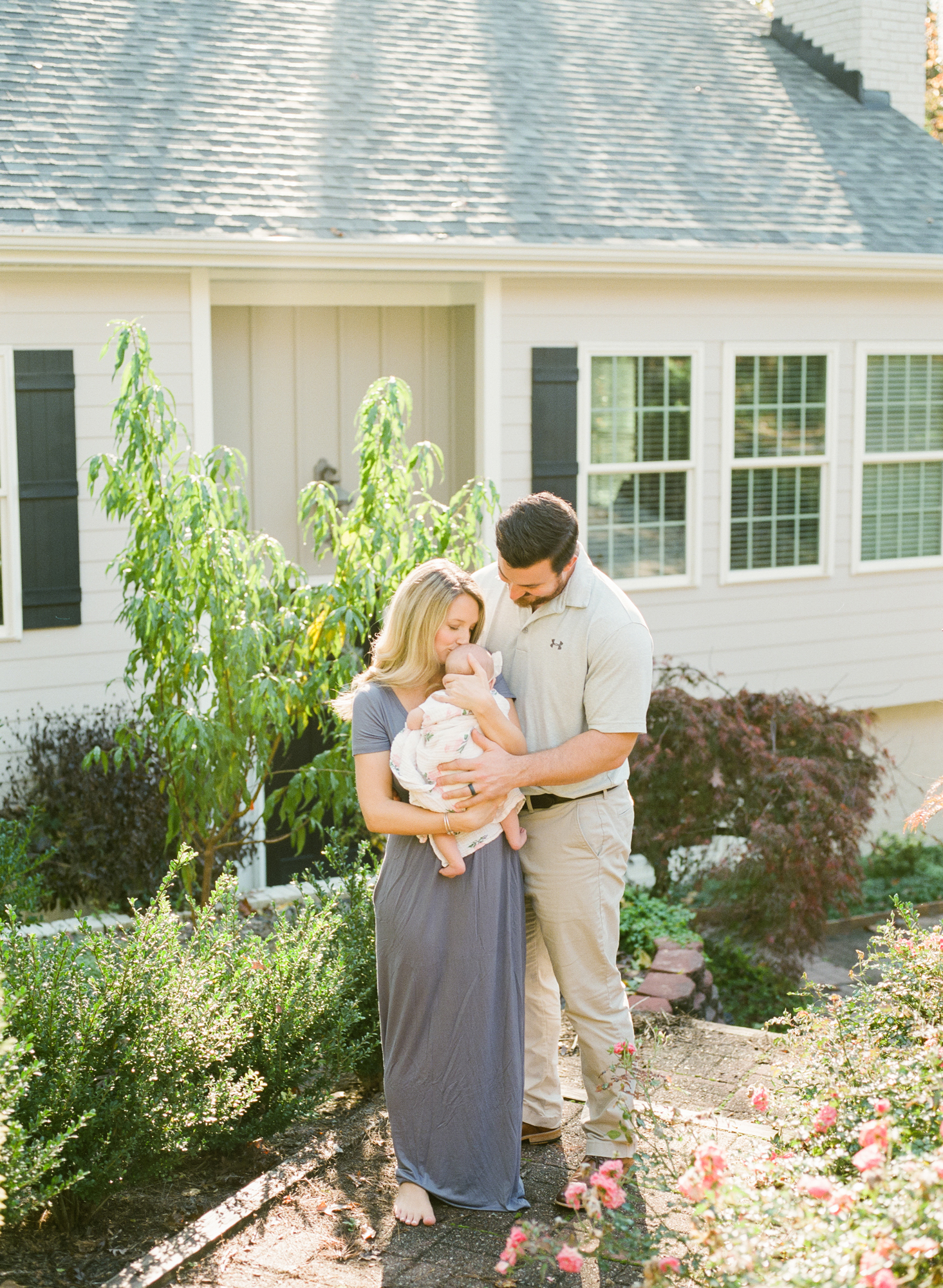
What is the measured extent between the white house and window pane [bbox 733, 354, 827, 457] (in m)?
0.02

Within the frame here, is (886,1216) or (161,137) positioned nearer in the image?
(886,1216)

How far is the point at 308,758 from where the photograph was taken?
832 centimetres

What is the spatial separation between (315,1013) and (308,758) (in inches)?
173

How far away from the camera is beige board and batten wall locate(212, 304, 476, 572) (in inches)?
327

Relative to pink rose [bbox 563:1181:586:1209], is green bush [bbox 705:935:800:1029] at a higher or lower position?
lower

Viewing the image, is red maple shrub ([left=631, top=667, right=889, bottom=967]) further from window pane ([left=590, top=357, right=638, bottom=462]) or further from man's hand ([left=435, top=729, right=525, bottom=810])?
man's hand ([left=435, top=729, right=525, bottom=810])

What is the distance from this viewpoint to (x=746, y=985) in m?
6.27

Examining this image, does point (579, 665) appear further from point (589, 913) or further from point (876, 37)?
point (876, 37)

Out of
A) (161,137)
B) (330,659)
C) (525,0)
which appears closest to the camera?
(330,659)

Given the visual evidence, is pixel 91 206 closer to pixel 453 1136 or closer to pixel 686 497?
pixel 686 497

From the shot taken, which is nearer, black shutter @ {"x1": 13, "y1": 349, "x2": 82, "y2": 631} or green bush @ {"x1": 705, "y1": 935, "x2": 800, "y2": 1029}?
green bush @ {"x1": 705, "y1": 935, "x2": 800, "y2": 1029}

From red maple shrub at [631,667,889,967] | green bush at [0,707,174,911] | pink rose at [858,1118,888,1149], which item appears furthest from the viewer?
green bush at [0,707,174,911]

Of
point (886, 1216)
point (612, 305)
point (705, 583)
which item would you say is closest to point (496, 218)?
point (612, 305)

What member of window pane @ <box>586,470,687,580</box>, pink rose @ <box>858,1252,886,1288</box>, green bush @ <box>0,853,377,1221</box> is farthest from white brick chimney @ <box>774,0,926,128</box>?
pink rose @ <box>858,1252,886,1288</box>
